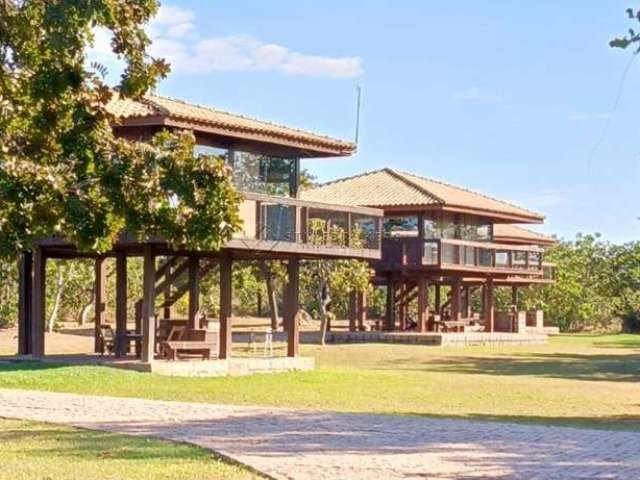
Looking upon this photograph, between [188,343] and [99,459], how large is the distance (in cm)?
1439

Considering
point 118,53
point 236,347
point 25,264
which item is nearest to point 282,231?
point 25,264

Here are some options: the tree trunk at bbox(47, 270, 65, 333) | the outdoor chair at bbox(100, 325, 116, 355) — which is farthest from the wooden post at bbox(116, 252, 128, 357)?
the tree trunk at bbox(47, 270, 65, 333)

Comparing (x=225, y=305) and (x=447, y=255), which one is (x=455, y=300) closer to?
(x=447, y=255)

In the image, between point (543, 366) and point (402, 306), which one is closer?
point (543, 366)

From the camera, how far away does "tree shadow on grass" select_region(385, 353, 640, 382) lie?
95.0 feet

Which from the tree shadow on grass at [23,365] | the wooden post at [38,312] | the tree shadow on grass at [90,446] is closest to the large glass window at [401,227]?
the wooden post at [38,312]

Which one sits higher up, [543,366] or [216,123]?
[216,123]

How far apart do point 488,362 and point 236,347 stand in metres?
7.47

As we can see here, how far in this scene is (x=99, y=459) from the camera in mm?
10758

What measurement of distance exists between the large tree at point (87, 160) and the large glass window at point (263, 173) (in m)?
15.3

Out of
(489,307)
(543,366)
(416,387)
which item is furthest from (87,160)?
(489,307)

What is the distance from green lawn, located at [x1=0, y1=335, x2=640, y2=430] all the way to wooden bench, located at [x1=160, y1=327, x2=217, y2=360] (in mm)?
1532

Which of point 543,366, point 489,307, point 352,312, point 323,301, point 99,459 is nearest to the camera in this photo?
point 99,459

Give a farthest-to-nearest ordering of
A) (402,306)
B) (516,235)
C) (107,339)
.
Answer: (516,235)
(402,306)
(107,339)
